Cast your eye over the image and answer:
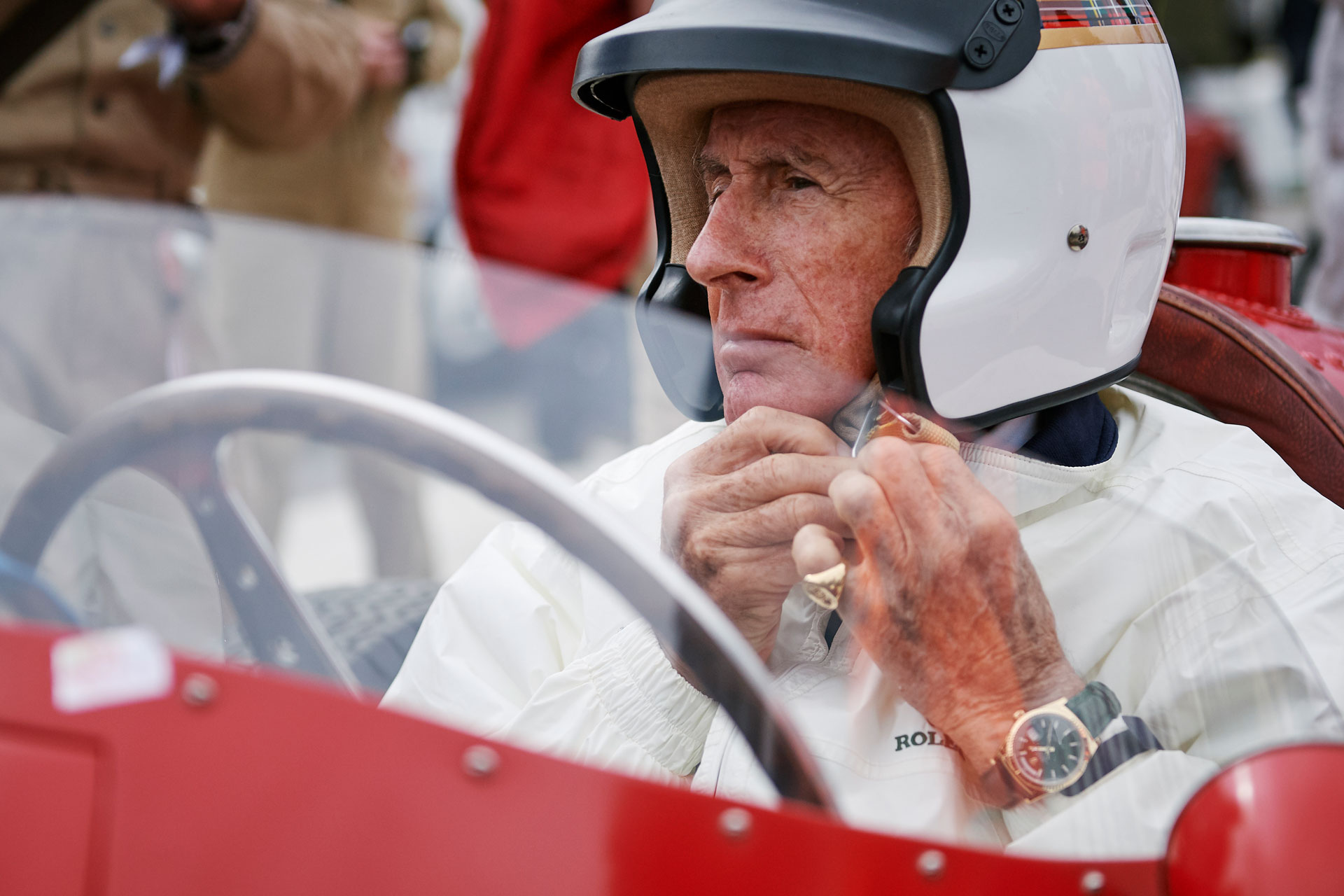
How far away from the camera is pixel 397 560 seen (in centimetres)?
127

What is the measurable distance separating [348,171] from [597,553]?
2.09 meters

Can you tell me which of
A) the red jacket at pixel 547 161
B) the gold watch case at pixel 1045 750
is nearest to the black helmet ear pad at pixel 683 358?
the gold watch case at pixel 1045 750

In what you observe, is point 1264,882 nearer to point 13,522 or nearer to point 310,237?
point 13,522

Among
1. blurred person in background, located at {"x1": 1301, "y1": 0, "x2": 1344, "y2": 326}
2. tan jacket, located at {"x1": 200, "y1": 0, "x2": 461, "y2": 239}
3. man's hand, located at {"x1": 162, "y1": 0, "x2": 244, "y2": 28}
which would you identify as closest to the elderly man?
man's hand, located at {"x1": 162, "y1": 0, "x2": 244, "y2": 28}

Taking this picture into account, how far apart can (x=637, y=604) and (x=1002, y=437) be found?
54 centimetres

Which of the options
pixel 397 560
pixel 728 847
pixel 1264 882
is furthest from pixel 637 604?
pixel 397 560

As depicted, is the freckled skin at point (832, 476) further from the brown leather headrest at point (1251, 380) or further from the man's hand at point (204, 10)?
the man's hand at point (204, 10)

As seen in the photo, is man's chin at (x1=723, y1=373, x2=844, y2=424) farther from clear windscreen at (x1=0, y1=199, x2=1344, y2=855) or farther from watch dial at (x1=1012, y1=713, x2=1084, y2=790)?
watch dial at (x1=1012, y1=713, x2=1084, y2=790)

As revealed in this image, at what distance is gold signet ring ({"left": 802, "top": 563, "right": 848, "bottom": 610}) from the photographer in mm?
820

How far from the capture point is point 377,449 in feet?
2.43

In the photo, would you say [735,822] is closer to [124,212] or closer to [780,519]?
[780,519]

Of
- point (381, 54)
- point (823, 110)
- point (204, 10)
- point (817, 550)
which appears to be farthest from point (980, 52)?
point (381, 54)

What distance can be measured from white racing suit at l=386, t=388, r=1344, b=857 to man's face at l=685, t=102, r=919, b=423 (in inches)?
4.0

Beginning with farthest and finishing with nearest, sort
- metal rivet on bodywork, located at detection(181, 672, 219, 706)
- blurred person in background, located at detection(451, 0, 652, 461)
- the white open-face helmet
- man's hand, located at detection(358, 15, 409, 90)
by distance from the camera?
man's hand, located at detection(358, 15, 409, 90) → blurred person in background, located at detection(451, 0, 652, 461) → the white open-face helmet → metal rivet on bodywork, located at detection(181, 672, 219, 706)
